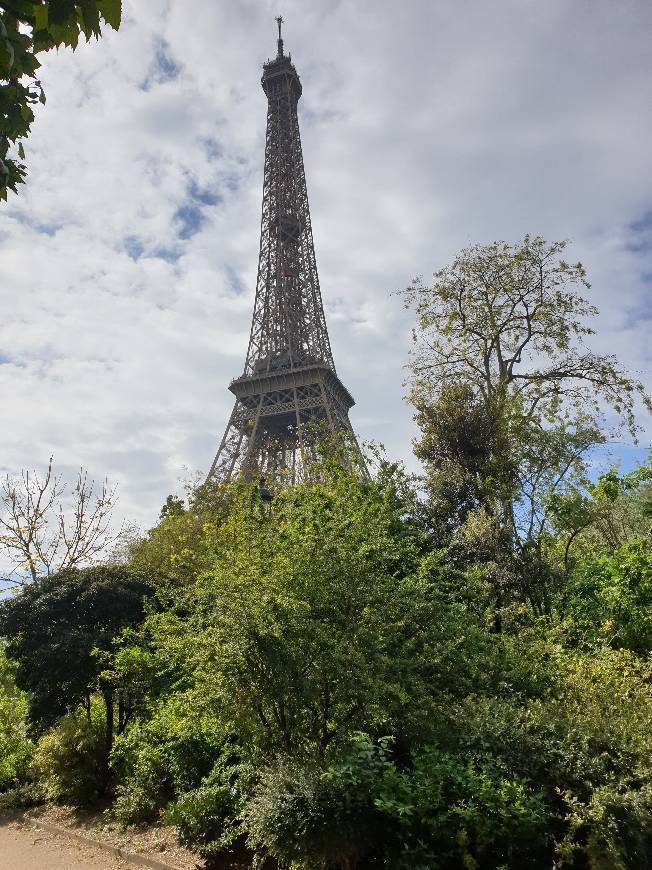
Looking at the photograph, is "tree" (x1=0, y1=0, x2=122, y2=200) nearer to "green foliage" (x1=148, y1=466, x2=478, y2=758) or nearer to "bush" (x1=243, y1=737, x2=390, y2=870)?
"green foliage" (x1=148, y1=466, x2=478, y2=758)

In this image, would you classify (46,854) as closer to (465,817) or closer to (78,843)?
(78,843)

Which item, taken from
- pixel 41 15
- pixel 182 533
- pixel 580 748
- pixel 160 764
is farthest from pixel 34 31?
pixel 182 533

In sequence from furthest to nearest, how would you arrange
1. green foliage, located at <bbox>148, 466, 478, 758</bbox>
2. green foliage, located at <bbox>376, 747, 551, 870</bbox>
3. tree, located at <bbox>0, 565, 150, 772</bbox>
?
tree, located at <bbox>0, 565, 150, 772</bbox> → green foliage, located at <bbox>148, 466, 478, 758</bbox> → green foliage, located at <bbox>376, 747, 551, 870</bbox>

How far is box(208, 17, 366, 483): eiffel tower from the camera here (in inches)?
1337

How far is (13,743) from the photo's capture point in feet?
42.0

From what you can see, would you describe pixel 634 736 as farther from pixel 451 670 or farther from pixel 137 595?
pixel 137 595

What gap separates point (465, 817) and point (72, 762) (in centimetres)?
874

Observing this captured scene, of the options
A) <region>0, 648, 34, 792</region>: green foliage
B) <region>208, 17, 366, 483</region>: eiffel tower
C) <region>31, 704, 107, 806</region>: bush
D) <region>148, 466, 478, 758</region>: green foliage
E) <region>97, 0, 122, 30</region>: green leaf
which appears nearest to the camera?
<region>97, 0, 122, 30</region>: green leaf

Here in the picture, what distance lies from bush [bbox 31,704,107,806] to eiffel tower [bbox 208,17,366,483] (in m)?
17.9

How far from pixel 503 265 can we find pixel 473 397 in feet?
13.3

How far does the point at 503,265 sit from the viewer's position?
15.6 meters

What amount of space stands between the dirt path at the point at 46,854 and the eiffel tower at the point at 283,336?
1982 cm

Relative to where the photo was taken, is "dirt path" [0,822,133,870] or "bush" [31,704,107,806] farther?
"bush" [31,704,107,806]

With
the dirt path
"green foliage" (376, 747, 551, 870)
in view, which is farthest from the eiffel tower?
"green foliage" (376, 747, 551, 870)
